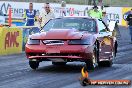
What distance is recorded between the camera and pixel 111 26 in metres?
14.9

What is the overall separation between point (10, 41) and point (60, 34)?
23.7 feet

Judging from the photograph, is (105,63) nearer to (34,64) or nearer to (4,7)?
(34,64)

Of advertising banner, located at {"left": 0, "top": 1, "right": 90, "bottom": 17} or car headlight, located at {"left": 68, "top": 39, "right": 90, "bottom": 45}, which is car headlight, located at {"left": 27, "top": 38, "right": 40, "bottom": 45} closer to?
car headlight, located at {"left": 68, "top": 39, "right": 90, "bottom": 45}

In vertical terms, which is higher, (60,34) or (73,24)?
(73,24)

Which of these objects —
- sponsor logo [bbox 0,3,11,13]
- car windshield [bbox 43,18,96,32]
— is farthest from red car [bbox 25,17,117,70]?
sponsor logo [bbox 0,3,11,13]

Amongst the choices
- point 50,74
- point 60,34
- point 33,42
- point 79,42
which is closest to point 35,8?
point 33,42

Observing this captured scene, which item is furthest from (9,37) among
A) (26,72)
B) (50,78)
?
(50,78)

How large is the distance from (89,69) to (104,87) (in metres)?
3.37

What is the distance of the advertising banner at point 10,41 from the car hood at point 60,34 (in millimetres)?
6351

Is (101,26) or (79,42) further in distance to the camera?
(101,26)

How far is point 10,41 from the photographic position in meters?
19.5

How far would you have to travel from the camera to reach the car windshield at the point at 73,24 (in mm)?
13680

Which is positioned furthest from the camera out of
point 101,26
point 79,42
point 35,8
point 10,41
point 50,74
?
point 35,8

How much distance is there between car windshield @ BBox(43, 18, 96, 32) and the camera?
44.9 ft
